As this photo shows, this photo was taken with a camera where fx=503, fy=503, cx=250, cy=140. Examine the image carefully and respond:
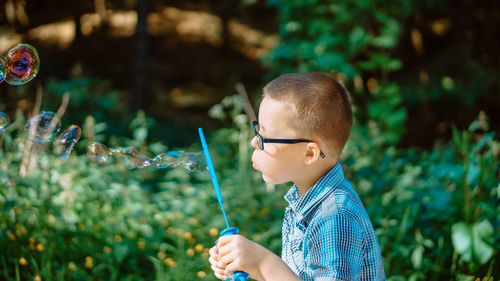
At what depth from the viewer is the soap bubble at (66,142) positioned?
2467 mm

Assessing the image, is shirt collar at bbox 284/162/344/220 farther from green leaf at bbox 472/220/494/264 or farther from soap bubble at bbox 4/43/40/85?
soap bubble at bbox 4/43/40/85

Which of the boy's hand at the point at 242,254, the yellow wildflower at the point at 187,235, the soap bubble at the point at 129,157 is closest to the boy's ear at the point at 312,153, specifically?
the boy's hand at the point at 242,254

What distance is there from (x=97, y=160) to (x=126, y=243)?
2.40ft

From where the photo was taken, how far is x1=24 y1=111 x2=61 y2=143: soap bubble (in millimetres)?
2539

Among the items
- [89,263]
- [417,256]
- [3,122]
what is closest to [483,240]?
[417,256]

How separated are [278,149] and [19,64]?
5.33 ft

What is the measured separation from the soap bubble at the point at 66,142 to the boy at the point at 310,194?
123 cm

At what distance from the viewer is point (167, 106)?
33.9ft

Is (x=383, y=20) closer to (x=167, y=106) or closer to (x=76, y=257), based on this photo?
(x=76, y=257)

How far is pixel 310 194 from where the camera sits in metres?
1.59

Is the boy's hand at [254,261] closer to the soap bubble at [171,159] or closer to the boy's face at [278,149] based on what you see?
the boy's face at [278,149]

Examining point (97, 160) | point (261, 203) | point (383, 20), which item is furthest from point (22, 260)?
point (383, 20)

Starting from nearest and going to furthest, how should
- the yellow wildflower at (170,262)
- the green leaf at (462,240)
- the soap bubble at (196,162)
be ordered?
the soap bubble at (196,162)
the green leaf at (462,240)
the yellow wildflower at (170,262)

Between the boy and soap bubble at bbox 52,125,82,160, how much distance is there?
123 cm
